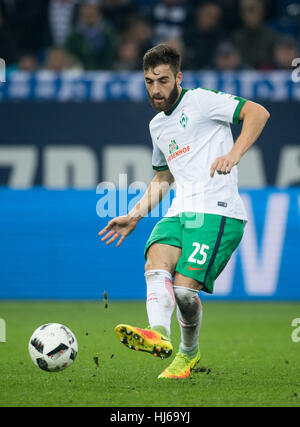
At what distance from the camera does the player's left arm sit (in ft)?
16.4

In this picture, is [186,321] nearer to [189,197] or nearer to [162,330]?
[162,330]

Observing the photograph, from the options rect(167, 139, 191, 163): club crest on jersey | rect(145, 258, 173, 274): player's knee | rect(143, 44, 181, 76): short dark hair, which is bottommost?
rect(145, 258, 173, 274): player's knee

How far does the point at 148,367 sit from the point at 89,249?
506 cm

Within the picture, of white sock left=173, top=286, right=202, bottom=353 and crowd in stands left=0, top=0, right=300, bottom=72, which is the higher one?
crowd in stands left=0, top=0, right=300, bottom=72

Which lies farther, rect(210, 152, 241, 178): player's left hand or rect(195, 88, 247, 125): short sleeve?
rect(195, 88, 247, 125): short sleeve

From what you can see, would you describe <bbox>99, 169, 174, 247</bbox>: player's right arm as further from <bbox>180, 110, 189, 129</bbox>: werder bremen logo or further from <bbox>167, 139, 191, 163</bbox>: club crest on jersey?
<bbox>180, 110, 189, 129</bbox>: werder bremen logo

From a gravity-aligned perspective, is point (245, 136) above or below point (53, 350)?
above

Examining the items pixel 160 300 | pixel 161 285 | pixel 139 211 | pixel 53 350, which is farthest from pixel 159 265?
pixel 53 350

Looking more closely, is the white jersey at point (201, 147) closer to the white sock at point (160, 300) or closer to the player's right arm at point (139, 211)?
the player's right arm at point (139, 211)

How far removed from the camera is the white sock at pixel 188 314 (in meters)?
5.43

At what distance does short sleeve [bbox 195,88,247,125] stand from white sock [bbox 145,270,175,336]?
111 centimetres

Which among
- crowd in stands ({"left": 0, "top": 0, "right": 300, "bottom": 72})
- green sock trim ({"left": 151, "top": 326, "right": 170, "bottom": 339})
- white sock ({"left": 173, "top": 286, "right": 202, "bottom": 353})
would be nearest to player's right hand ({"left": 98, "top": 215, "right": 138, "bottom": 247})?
white sock ({"left": 173, "top": 286, "right": 202, "bottom": 353})

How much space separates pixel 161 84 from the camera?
18.1 ft

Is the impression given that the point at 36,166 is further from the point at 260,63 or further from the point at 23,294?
the point at 260,63
